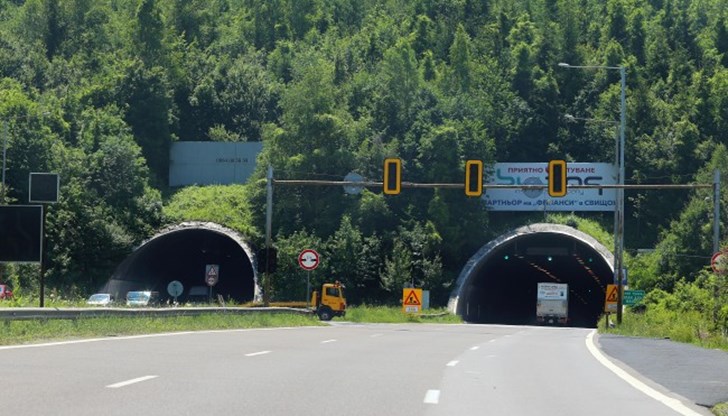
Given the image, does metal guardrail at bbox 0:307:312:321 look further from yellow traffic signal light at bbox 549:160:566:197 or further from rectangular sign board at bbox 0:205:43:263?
yellow traffic signal light at bbox 549:160:566:197

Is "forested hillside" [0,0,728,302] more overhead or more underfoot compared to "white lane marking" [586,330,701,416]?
more overhead

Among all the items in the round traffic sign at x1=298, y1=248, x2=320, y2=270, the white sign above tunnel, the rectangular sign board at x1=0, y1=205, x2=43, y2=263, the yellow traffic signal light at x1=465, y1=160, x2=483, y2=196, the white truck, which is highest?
the white sign above tunnel

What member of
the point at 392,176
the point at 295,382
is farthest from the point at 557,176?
the point at 295,382

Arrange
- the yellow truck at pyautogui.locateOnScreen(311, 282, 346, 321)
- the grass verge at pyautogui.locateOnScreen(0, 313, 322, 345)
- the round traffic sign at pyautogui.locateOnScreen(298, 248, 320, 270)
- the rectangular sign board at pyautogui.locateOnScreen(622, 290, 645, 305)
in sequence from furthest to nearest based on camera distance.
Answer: the yellow truck at pyautogui.locateOnScreen(311, 282, 346, 321)
the rectangular sign board at pyautogui.locateOnScreen(622, 290, 645, 305)
the round traffic sign at pyautogui.locateOnScreen(298, 248, 320, 270)
the grass verge at pyautogui.locateOnScreen(0, 313, 322, 345)

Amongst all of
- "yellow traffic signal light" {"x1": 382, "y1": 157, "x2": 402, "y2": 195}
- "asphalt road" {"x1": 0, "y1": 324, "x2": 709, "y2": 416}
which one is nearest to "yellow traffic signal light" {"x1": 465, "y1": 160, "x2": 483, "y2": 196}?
"yellow traffic signal light" {"x1": 382, "y1": 157, "x2": 402, "y2": 195}

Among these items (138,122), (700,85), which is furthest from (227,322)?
(700,85)

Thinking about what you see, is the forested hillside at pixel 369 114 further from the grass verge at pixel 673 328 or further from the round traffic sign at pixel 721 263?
the round traffic sign at pixel 721 263

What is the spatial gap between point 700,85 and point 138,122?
4328 centimetres

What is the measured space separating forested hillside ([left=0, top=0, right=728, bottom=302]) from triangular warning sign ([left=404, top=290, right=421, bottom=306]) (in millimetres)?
12010

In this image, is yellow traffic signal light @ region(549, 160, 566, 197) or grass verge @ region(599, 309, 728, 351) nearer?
grass verge @ region(599, 309, 728, 351)

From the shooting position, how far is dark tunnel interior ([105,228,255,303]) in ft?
250

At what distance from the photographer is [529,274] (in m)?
98.6

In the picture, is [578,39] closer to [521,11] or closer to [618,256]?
[521,11]

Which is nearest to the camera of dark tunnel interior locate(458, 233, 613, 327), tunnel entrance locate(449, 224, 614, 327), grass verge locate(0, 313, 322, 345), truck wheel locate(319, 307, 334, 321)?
grass verge locate(0, 313, 322, 345)
